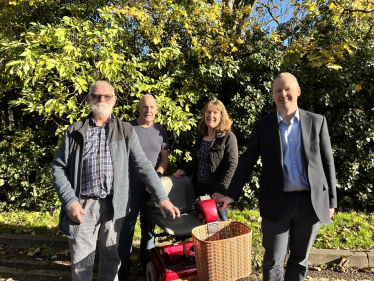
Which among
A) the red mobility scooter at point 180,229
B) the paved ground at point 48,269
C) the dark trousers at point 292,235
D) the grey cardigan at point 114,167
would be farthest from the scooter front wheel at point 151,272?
the dark trousers at point 292,235

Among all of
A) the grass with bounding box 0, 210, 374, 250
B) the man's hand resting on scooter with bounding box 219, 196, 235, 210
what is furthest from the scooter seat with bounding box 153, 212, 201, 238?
the grass with bounding box 0, 210, 374, 250

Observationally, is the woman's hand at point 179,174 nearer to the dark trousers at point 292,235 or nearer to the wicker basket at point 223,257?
the dark trousers at point 292,235

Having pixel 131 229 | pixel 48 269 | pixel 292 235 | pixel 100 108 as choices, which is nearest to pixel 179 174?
pixel 131 229

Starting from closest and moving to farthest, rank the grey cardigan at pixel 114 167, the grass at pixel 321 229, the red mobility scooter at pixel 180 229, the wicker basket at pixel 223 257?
the wicker basket at pixel 223 257 < the red mobility scooter at pixel 180 229 < the grey cardigan at pixel 114 167 < the grass at pixel 321 229

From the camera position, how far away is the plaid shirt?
2.48 metres

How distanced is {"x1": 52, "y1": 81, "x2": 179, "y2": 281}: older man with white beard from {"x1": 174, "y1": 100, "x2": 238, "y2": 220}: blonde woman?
2.69ft

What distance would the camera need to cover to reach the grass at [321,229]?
4.15 meters

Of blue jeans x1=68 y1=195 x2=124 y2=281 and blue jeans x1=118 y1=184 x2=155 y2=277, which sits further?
blue jeans x1=118 y1=184 x2=155 y2=277

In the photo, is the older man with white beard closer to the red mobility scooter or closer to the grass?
the red mobility scooter

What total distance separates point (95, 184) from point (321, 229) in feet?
12.3

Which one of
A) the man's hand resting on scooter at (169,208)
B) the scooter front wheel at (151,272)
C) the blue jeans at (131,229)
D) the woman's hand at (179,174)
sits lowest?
the scooter front wheel at (151,272)

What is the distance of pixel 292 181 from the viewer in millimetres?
2422

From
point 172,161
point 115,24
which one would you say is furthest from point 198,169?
point 115,24

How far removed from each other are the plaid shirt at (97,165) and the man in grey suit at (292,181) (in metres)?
1.06
